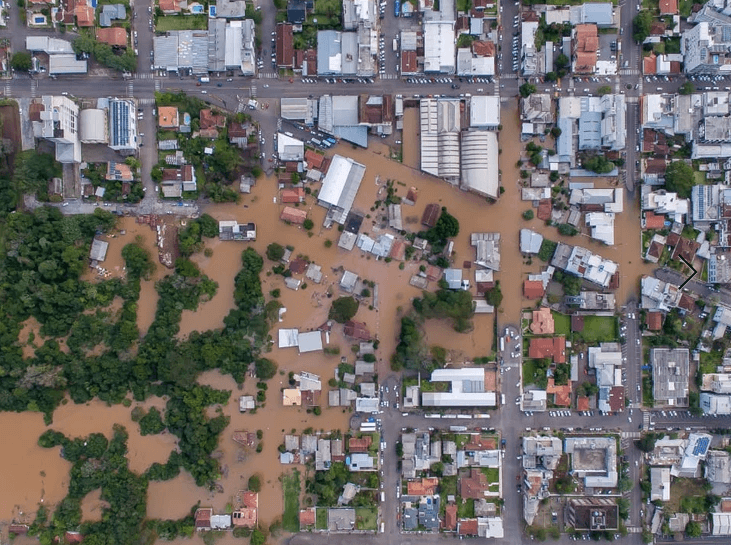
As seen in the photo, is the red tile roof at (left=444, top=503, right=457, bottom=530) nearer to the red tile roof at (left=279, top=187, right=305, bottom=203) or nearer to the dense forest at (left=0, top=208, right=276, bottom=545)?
the dense forest at (left=0, top=208, right=276, bottom=545)

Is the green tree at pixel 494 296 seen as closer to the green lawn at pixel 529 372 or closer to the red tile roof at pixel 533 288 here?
the red tile roof at pixel 533 288

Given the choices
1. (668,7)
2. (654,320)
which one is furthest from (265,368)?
(668,7)

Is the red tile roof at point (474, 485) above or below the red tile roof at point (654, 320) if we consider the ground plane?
below

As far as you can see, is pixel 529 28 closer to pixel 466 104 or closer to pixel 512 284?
pixel 466 104

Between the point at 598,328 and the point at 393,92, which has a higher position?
the point at 393,92

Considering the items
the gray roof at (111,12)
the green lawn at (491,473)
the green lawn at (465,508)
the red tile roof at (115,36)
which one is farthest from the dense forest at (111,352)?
the green lawn at (491,473)

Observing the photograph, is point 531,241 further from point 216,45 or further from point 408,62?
point 216,45
